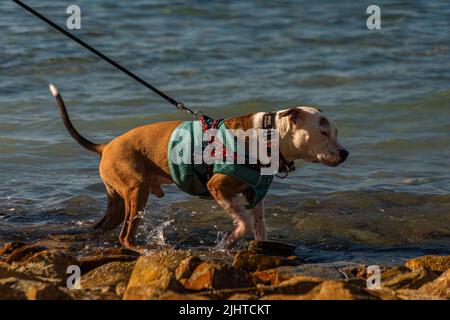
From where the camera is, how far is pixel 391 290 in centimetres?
548

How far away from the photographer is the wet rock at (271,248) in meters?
6.67

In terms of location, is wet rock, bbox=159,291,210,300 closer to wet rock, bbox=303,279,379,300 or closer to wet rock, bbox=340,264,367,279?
wet rock, bbox=303,279,379,300

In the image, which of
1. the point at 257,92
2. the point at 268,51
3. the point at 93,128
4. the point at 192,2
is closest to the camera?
the point at 93,128

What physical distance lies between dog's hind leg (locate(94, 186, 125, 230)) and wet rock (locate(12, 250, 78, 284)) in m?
1.14

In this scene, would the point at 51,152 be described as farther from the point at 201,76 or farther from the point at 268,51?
the point at 268,51

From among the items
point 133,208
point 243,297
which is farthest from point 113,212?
point 243,297

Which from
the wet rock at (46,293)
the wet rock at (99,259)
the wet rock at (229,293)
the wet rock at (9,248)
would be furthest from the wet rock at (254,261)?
the wet rock at (9,248)

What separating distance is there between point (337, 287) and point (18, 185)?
17.3ft

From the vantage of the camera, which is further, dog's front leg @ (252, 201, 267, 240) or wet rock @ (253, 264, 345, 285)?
dog's front leg @ (252, 201, 267, 240)

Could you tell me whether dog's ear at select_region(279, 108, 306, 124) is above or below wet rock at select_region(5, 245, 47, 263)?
above

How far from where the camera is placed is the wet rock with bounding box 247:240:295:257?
6.67 metres

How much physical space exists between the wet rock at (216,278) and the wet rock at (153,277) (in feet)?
0.49

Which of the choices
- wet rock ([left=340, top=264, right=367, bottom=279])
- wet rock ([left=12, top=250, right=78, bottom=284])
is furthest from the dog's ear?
wet rock ([left=12, top=250, right=78, bottom=284])
